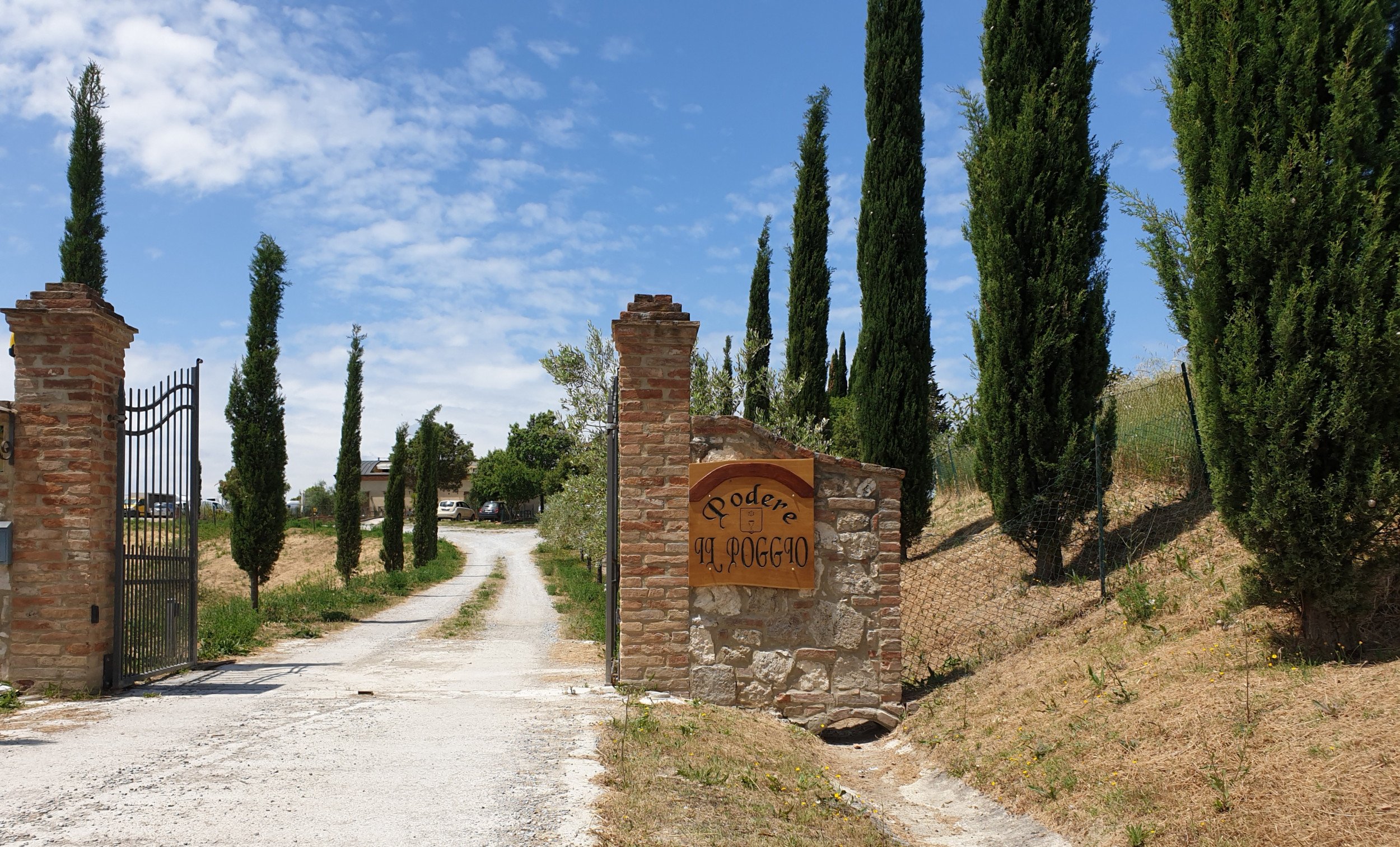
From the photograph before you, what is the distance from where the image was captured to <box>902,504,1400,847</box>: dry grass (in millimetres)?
4645

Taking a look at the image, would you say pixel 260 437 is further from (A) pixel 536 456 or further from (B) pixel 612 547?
(A) pixel 536 456

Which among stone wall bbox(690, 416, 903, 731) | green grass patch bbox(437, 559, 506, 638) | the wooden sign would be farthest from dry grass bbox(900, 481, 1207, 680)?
green grass patch bbox(437, 559, 506, 638)

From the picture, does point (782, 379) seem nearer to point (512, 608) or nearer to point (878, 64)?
point (878, 64)

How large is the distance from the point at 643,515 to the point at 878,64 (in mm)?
10209

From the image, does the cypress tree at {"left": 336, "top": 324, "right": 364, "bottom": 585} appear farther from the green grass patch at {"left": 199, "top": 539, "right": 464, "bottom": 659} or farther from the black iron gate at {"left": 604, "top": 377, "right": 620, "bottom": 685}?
the black iron gate at {"left": 604, "top": 377, "right": 620, "bottom": 685}

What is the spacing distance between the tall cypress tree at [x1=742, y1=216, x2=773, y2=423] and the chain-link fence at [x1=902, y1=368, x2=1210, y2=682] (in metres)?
6.61

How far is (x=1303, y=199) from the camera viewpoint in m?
5.92

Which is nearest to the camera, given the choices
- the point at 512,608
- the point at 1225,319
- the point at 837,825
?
the point at 837,825

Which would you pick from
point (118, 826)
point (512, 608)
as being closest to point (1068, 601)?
point (118, 826)

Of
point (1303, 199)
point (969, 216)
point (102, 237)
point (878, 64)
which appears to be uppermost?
point (878, 64)

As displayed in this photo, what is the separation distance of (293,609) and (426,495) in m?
17.5

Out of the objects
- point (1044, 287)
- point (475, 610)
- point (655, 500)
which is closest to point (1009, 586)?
point (1044, 287)

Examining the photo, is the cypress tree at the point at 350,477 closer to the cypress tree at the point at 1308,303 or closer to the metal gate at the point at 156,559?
the metal gate at the point at 156,559

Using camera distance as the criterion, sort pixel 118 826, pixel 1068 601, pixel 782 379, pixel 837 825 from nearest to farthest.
→ pixel 118 826 → pixel 837 825 → pixel 1068 601 → pixel 782 379
